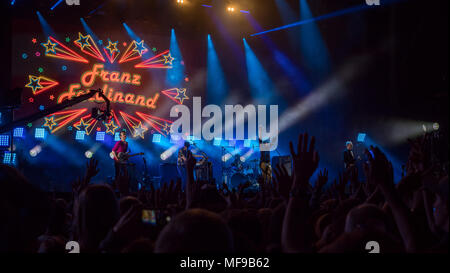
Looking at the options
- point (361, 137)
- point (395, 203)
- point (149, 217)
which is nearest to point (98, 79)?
point (361, 137)

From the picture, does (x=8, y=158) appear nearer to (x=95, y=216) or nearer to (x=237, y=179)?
(x=237, y=179)

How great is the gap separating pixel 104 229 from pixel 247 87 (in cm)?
1378

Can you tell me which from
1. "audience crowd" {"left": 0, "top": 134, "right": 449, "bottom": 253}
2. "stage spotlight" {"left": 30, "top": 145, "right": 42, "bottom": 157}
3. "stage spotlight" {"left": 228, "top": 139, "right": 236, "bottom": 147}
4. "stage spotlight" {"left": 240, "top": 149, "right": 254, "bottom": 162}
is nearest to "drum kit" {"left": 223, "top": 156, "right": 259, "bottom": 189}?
"stage spotlight" {"left": 240, "top": 149, "right": 254, "bottom": 162}

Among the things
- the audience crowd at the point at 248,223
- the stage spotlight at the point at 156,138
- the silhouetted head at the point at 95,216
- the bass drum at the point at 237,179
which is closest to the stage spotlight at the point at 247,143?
the bass drum at the point at 237,179

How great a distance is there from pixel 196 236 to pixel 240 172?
12.3 metres

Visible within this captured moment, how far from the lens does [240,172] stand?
529 inches

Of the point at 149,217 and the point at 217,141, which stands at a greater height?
the point at 217,141

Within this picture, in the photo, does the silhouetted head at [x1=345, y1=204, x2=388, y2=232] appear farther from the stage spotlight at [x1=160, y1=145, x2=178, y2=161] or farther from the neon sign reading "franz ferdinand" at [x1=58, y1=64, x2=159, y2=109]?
the neon sign reading "franz ferdinand" at [x1=58, y1=64, x2=159, y2=109]

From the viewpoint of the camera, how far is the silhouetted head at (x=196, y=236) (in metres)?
1.16

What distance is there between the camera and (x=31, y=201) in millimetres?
1826

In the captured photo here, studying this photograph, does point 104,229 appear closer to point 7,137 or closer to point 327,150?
point 7,137

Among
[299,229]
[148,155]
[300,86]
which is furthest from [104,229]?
[300,86]

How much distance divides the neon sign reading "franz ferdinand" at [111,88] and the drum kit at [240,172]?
3.98 metres

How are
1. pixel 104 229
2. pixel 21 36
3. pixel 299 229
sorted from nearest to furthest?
pixel 299 229 → pixel 104 229 → pixel 21 36
